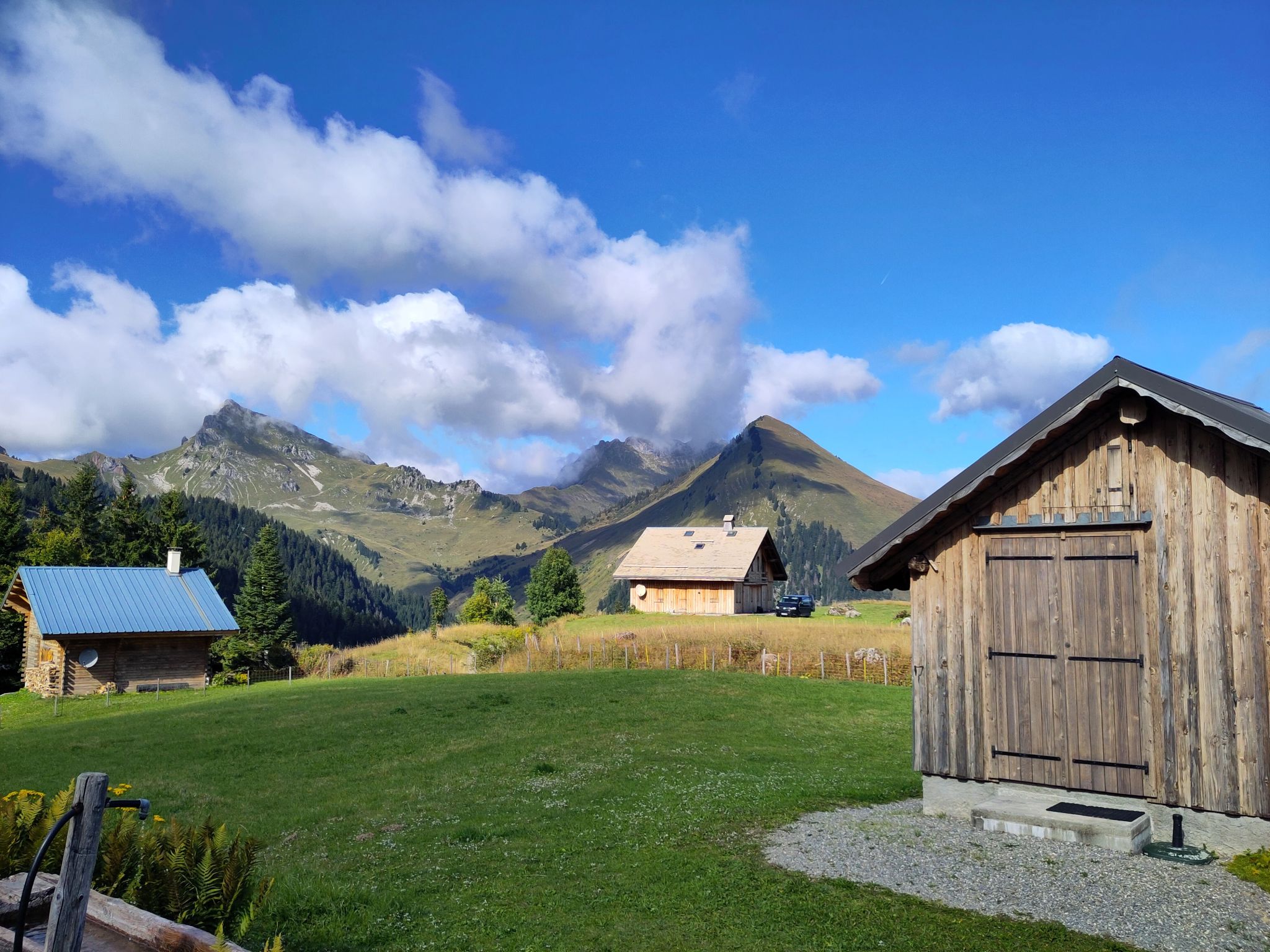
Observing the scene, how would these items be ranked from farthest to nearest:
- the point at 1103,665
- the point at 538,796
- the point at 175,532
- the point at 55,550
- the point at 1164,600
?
the point at 175,532, the point at 55,550, the point at 538,796, the point at 1103,665, the point at 1164,600

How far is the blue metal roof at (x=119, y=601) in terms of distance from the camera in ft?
148

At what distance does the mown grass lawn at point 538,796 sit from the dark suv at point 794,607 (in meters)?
31.4

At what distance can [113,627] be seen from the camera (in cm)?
4544

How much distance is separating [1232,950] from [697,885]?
19.6 ft

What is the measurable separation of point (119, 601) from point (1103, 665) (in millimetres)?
51720

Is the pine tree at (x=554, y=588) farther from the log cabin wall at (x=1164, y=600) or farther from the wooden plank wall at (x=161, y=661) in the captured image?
the log cabin wall at (x=1164, y=600)

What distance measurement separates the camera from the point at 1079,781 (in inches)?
512

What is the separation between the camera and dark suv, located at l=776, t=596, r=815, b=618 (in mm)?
65875

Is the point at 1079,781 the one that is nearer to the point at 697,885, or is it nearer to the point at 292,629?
the point at 697,885

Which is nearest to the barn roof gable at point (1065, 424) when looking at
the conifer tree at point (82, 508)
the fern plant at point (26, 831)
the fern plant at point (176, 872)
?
the fern plant at point (176, 872)

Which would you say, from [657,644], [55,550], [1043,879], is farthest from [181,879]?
[55,550]

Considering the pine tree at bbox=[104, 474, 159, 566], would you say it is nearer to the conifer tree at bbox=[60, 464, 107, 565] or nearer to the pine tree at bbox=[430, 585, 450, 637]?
the conifer tree at bbox=[60, 464, 107, 565]

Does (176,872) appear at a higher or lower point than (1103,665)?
lower

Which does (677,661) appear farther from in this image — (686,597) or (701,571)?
(686,597)
